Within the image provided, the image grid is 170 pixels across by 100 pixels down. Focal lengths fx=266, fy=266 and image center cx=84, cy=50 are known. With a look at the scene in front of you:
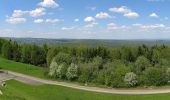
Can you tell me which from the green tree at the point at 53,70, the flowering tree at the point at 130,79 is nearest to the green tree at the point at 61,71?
the green tree at the point at 53,70

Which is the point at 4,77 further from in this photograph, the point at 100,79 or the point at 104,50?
the point at 104,50

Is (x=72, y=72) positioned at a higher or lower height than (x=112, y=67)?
lower

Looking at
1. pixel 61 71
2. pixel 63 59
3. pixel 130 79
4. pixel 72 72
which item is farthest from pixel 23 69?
pixel 130 79

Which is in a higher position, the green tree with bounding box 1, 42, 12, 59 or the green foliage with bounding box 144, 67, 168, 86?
the green tree with bounding box 1, 42, 12, 59

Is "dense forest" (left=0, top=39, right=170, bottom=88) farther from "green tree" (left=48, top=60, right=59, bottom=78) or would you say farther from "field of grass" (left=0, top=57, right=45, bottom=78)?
"field of grass" (left=0, top=57, right=45, bottom=78)

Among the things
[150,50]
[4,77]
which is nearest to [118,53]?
[150,50]

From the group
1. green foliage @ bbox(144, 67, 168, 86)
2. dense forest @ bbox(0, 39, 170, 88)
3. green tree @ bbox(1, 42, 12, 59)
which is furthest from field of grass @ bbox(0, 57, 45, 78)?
green foliage @ bbox(144, 67, 168, 86)

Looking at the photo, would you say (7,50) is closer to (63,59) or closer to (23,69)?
(23,69)

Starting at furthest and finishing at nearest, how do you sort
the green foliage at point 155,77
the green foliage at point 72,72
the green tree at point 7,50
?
the green tree at point 7,50 < the green foliage at point 72,72 < the green foliage at point 155,77

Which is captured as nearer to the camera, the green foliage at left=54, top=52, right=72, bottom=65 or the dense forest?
the dense forest

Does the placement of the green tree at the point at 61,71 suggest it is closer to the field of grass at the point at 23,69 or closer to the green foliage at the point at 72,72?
the green foliage at the point at 72,72

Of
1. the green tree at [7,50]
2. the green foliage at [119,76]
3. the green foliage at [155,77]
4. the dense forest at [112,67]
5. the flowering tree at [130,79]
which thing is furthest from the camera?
the green tree at [7,50]
